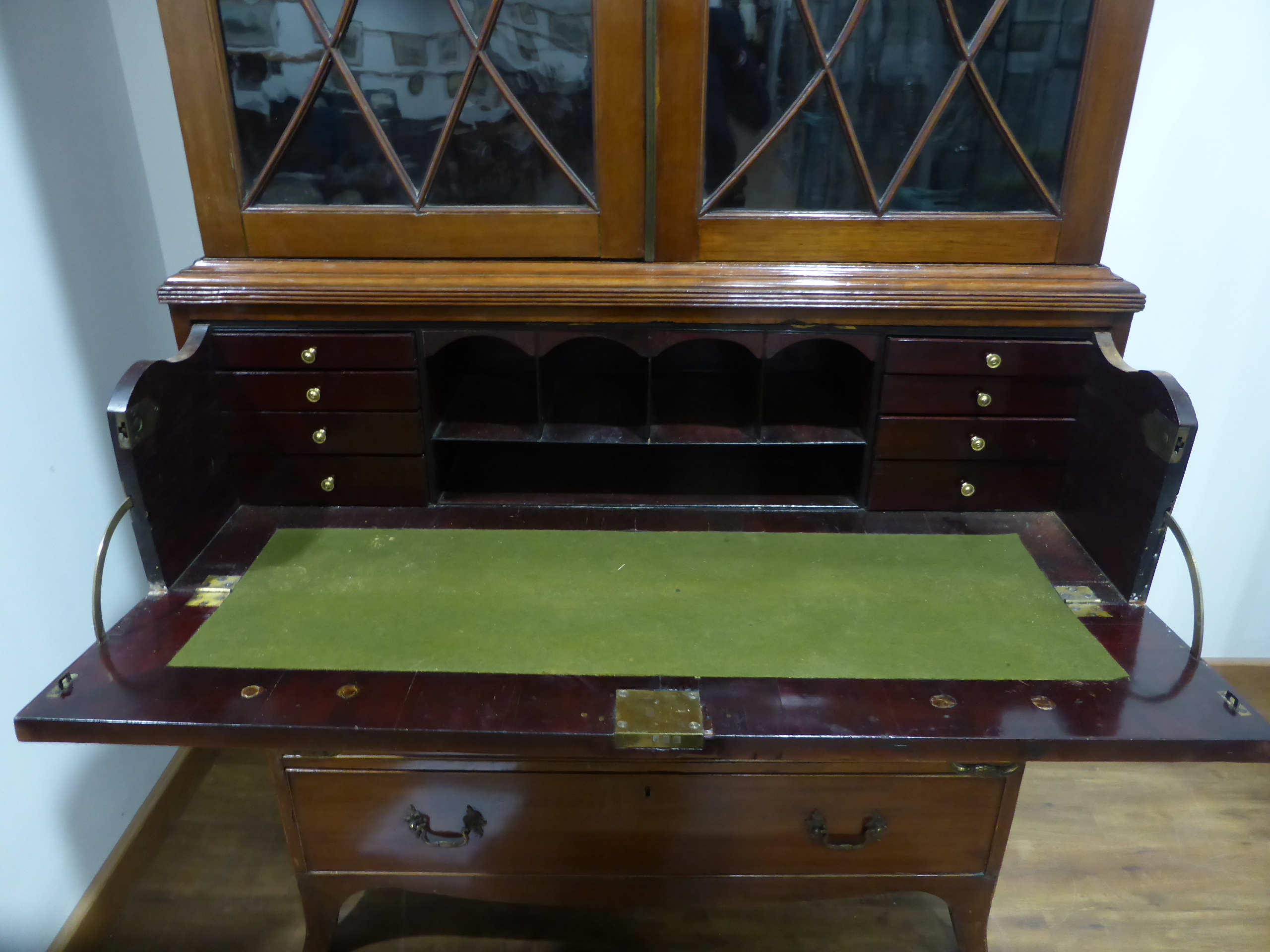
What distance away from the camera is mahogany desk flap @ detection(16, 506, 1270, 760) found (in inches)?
39.3

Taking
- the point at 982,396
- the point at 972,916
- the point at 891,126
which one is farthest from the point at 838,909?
A: the point at 891,126

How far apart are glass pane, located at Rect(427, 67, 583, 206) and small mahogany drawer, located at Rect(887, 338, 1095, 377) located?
563 millimetres

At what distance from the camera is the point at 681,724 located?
1.00 metres

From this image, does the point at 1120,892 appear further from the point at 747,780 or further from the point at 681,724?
the point at 681,724

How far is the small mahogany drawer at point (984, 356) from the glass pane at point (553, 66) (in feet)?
1.86

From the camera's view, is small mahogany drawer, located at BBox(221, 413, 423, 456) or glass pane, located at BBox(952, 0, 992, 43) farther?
small mahogany drawer, located at BBox(221, 413, 423, 456)

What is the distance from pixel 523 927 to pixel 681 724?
0.87 m

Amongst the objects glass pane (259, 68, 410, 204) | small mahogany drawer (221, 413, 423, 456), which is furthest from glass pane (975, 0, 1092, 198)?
small mahogany drawer (221, 413, 423, 456)

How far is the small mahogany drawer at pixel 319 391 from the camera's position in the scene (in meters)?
1.39

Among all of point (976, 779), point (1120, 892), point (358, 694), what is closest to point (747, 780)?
point (976, 779)

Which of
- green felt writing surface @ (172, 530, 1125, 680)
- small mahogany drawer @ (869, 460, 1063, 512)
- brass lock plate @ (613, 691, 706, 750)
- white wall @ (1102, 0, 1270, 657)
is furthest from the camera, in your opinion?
white wall @ (1102, 0, 1270, 657)

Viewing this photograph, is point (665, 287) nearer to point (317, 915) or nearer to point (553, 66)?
point (553, 66)

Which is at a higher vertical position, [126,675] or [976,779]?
[126,675]

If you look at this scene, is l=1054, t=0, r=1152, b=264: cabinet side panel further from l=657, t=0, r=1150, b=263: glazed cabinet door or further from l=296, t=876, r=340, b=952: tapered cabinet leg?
l=296, t=876, r=340, b=952: tapered cabinet leg
